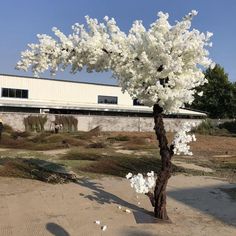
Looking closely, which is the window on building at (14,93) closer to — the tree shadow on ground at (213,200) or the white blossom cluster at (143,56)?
the tree shadow on ground at (213,200)

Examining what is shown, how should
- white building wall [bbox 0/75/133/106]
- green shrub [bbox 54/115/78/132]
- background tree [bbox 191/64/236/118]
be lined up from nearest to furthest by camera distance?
green shrub [bbox 54/115/78/132] < white building wall [bbox 0/75/133/106] < background tree [bbox 191/64/236/118]

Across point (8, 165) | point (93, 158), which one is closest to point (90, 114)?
point (93, 158)

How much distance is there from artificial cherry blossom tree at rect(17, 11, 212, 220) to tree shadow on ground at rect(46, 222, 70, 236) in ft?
6.90

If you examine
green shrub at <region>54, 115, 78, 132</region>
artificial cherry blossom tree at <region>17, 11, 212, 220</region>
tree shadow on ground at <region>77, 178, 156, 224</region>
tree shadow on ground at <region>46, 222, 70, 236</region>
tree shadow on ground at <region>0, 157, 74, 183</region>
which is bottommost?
tree shadow on ground at <region>46, 222, 70, 236</region>

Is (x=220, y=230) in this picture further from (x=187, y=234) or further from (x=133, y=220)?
(x=133, y=220)

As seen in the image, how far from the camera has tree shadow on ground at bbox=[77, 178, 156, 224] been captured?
9.29 meters

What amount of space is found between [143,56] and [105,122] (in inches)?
1663

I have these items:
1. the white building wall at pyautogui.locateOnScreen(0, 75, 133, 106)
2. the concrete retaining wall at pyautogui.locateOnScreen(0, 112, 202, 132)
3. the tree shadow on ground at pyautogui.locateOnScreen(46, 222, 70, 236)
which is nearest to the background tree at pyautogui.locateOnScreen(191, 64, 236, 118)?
the white building wall at pyautogui.locateOnScreen(0, 75, 133, 106)

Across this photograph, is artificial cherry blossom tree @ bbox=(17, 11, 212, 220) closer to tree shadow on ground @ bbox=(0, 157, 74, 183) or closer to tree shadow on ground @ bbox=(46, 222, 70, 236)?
tree shadow on ground @ bbox=(46, 222, 70, 236)

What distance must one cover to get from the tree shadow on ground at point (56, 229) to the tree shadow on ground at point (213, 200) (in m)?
3.43

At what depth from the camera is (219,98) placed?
79562 mm

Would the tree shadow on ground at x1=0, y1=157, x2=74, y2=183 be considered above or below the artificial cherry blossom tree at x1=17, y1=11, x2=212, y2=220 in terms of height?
below

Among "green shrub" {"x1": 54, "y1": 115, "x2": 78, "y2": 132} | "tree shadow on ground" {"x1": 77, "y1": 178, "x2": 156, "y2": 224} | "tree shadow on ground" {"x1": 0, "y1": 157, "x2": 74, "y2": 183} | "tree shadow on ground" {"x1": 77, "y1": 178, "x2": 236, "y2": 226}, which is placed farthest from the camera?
"green shrub" {"x1": 54, "y1": 115, "x2": 78, "y2": 132}

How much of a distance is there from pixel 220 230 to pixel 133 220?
165 cm
